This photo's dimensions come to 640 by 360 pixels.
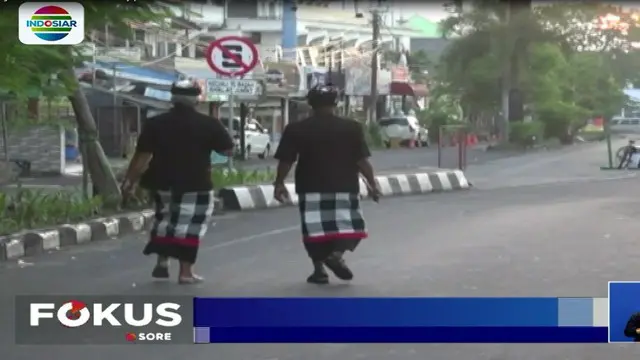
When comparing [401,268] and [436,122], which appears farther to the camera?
[436,122]

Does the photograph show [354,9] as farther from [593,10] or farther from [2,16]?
[2,16]

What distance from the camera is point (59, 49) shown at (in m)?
3.19

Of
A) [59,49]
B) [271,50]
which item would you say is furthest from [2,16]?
[271,50]

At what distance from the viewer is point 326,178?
125 inches

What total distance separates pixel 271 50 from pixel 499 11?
2.08 ft

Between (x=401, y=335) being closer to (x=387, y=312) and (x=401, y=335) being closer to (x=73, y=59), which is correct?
(x=387, y=312)

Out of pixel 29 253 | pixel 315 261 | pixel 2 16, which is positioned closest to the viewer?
pixel 2 16

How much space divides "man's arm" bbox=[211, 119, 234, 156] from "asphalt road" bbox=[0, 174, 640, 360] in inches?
9.8

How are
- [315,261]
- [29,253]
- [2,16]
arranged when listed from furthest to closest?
[29,253] < [315,261] < [2,16]

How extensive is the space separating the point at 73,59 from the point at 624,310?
1687 mm

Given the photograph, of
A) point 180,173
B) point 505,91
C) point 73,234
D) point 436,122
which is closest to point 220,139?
point 180,173

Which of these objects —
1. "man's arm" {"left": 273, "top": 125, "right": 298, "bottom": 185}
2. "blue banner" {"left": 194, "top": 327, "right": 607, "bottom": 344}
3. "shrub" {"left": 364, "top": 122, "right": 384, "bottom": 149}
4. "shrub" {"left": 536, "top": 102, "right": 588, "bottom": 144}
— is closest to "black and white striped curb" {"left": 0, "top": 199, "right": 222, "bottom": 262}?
"man's arm" {"left": 273, "top": 125, "right": 298, "bottom": 185}

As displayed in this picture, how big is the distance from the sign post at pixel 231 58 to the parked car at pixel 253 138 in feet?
0.11

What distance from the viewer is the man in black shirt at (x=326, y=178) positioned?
122 inches
